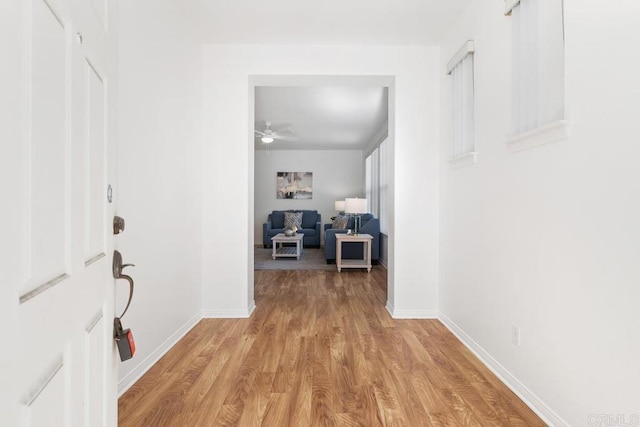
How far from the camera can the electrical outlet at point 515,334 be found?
72.7 inches

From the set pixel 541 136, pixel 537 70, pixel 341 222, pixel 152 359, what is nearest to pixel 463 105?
pixel 537 70

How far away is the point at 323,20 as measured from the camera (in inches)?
107

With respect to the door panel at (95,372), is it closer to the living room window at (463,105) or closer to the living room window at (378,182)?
the living room window at (463,105)

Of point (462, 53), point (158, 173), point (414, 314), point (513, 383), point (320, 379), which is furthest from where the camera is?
point (414, 314)

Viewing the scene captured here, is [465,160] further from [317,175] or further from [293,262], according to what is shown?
[317,175]

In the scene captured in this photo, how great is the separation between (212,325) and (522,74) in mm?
2976

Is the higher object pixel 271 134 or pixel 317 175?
pixel 271 134

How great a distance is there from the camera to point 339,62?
3115 mm

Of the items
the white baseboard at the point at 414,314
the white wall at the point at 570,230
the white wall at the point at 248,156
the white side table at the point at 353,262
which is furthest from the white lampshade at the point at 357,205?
the white wall at the point at 570,230

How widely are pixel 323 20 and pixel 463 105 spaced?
1.36m

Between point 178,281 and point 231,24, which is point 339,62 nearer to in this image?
point 231,24

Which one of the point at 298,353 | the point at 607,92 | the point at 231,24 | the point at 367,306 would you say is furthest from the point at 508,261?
the point at 231,24

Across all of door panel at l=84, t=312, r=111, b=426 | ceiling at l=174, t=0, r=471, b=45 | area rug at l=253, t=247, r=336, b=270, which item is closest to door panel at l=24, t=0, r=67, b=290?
door panel at l=84, t=312, r=111, b=426

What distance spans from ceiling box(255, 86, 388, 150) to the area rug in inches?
103
